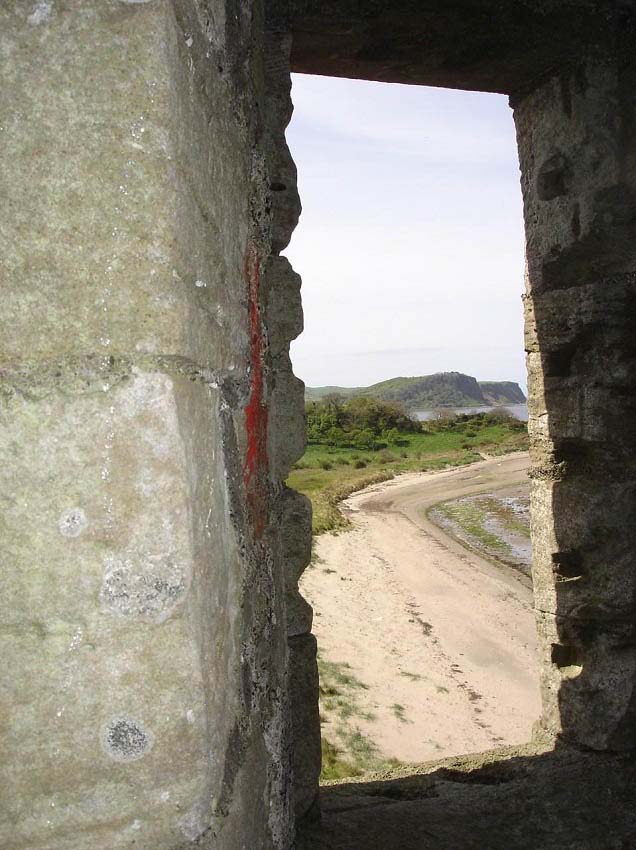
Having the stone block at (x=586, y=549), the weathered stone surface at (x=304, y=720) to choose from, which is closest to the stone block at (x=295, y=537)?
the weathered stone surface at (x=304, y=720)

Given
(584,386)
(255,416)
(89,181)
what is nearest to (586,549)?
(584,386)

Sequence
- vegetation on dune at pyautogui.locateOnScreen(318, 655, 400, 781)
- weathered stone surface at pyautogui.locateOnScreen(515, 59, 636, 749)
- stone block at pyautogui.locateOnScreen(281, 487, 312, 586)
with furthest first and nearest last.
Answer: vegetation on dune at pyautogui.locateOnScreen(318, 655, 400, 781) → weathered stone surface at pyautogui.locateOnScreen(515, 59, 636, 749) → stone block at pyautogui.locateOnScreen(281, 487, 312, 586)

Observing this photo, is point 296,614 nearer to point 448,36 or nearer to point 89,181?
point 89,181

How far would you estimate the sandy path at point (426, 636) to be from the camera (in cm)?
675

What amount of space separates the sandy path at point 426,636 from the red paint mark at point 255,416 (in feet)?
16.3

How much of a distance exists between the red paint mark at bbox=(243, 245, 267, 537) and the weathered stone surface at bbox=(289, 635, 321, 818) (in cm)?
85

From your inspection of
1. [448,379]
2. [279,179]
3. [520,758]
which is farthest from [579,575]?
[448,379]

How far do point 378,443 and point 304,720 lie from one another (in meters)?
33.8

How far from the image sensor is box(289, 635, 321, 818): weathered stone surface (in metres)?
2.10

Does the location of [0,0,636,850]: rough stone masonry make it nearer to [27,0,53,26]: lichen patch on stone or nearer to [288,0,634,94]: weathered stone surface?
[27,0,53,26]: lichen patch on stone

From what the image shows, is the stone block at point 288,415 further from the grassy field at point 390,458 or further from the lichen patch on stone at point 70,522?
the grassy field at point 390,458

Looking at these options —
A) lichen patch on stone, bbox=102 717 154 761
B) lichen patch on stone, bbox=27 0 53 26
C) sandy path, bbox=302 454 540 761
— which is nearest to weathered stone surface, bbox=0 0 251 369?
lichen patch on stone, bbox=27 0 53 26

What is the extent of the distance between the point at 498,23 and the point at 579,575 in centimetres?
188

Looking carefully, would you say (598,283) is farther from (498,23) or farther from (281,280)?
(281,280)
